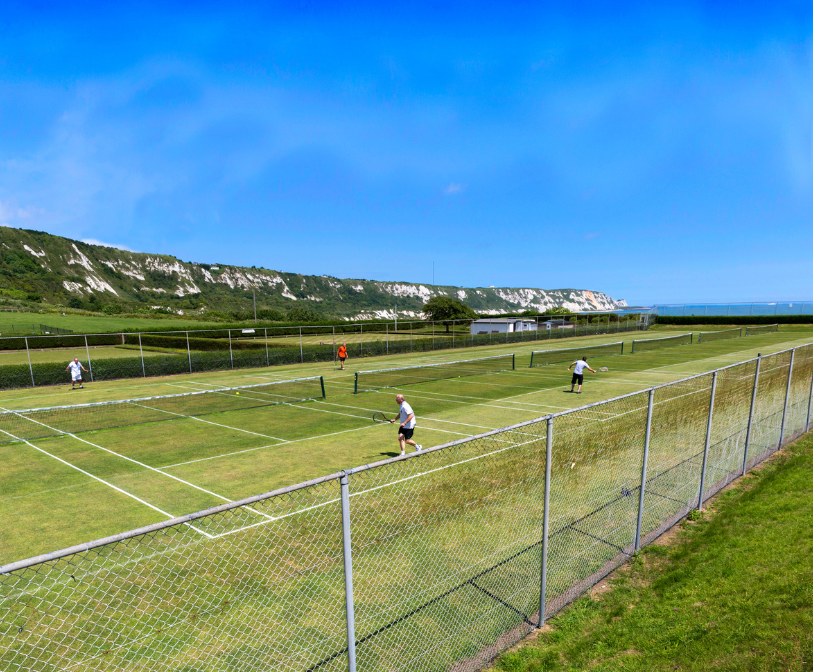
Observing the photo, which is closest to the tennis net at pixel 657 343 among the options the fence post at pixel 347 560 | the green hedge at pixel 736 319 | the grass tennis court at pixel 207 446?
the grass tennis court at pixel 207 446

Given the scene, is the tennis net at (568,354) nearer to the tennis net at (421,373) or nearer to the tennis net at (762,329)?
the tennis net at (421,373)

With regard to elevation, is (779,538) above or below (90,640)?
above

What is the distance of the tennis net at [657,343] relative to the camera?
135 feet

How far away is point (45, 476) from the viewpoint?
456 inches

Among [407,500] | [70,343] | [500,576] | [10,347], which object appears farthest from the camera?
[70,343]

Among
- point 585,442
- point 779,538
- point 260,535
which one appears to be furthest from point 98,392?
point 779,538

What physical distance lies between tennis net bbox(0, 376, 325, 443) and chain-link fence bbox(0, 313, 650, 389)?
741cm

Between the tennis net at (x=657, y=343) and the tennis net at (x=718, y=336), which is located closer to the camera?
the tennis net at (x=657, y=343)

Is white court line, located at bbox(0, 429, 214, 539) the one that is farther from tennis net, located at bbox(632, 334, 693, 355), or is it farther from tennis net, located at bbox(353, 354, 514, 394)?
tennis net, located at bbox(632, 334, 693, 355)

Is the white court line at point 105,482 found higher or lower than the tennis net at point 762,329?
higher

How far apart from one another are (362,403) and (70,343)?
46.0 m

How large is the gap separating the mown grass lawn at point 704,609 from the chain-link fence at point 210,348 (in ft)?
88.0

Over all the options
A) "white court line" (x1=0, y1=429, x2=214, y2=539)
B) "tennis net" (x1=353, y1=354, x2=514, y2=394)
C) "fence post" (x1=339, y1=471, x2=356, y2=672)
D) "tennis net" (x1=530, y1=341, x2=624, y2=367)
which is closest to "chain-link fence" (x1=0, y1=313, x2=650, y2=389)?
"tennis net" (x1=353, y1=354, x2=514, y2=394)

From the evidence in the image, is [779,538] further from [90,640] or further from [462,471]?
[90,640]
